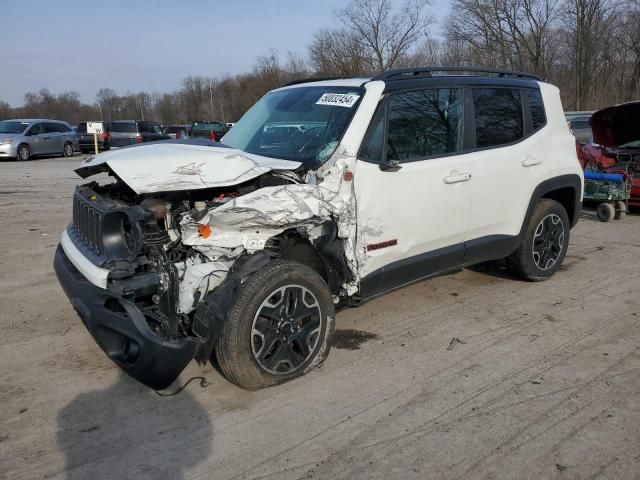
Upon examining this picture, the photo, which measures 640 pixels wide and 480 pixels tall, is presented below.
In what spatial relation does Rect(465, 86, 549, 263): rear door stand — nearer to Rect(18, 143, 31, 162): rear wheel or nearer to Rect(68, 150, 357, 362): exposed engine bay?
Rect(68, 150, 357, 362): exposed engine bay

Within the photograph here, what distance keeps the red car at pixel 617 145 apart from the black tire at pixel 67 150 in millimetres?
21583

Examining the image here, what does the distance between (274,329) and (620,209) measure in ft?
24.8

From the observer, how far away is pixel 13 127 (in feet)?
72.6

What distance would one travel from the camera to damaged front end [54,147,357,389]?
294cm

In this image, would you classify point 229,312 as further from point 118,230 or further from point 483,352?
point 483,352

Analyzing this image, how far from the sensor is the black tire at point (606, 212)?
8.62m

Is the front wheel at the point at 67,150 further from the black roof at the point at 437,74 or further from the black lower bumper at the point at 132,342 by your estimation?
the black lower bumper at the point at 132,342

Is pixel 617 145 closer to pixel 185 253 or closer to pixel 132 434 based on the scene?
pixel 185 253

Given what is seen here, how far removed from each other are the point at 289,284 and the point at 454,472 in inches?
53.8

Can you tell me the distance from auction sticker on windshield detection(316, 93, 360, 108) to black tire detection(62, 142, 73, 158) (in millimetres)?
22842

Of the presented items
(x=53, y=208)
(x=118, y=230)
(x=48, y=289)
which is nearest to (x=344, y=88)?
(x=118, y=230)

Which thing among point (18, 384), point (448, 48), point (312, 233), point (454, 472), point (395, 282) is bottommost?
point (454, 472)

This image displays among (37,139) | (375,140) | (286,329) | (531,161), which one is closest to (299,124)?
(375,140)

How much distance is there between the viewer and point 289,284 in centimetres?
333
